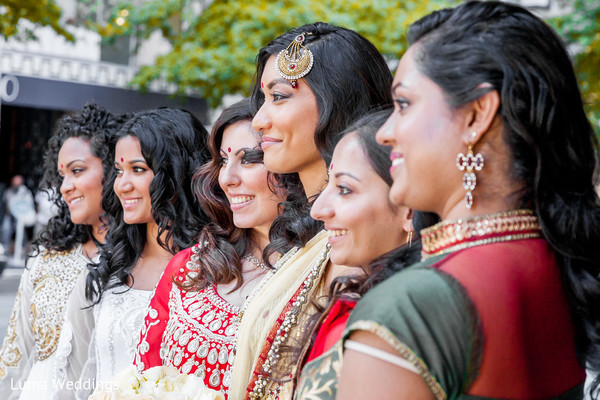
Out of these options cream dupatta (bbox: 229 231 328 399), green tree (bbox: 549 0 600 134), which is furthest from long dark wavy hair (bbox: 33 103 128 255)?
green tree (bbox: 549 0 600 134)

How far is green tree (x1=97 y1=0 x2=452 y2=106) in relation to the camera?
456 inches

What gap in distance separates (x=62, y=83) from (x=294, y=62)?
538 inches

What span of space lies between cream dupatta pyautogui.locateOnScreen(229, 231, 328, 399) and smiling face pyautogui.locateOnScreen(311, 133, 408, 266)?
443 mm

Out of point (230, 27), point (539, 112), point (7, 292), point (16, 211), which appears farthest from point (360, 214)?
point (16, 211)

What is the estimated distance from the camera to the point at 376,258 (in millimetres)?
1932

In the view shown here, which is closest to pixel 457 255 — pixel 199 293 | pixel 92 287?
pixel 199 293

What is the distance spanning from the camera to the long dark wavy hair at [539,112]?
136 cm

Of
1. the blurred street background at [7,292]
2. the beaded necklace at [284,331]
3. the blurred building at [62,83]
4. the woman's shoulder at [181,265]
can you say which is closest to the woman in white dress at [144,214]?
the woman's shoulder at [181,265]

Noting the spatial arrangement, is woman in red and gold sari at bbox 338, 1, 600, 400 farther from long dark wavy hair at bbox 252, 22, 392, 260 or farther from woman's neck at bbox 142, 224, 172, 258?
woman's neck at bbox 142, 224, 172, 258

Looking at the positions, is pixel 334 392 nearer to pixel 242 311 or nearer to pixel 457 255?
pixel 457 255

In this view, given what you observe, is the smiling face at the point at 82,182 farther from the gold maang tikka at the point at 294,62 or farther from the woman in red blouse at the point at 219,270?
the gold maang tikka at the point at 294,62

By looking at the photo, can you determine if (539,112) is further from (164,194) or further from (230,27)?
(230,27)

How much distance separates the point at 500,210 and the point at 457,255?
0.46 ft

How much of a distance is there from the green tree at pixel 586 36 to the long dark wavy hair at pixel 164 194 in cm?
751
